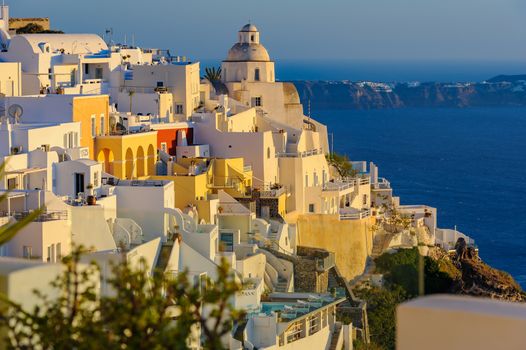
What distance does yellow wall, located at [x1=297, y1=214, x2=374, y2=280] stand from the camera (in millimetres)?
32531

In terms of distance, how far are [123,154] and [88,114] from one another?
3.13 feet

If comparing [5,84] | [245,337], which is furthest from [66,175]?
[5,84]

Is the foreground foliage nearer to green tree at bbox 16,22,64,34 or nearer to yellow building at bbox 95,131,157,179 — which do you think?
yellow building at bbox 95,131,157,179

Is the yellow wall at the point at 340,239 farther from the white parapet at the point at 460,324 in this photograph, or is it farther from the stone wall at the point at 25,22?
the white parapet at the point at 460,324

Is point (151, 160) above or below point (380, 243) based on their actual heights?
above

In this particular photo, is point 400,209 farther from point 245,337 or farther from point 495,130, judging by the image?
point 495,130

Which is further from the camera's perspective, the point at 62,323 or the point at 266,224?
the point at 266,224

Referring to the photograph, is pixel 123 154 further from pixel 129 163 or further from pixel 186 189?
pixel 186 189

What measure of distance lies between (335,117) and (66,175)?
396ft

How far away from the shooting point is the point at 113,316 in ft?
22.5

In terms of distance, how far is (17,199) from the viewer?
2241 cm

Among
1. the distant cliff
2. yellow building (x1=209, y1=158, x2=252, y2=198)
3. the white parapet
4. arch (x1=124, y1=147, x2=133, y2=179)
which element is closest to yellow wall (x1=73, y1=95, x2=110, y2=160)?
arch (x1=124, y1=147, x2=133, y2=179)

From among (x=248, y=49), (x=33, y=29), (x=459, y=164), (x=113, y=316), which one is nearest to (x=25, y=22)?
(x=33, y=29)

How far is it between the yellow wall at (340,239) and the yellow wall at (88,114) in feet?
15.0
